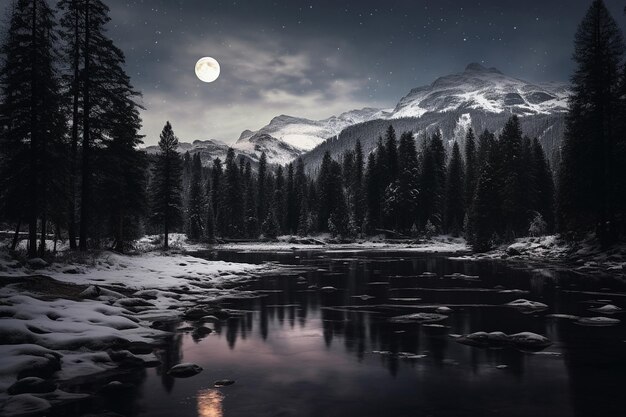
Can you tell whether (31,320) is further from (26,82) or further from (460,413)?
(26,82)

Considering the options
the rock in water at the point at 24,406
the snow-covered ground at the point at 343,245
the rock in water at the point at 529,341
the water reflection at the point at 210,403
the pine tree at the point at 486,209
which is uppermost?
the pine tree at the point at 486,209

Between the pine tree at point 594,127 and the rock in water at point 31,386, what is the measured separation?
37.4 metres

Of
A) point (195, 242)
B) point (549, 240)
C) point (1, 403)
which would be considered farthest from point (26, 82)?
point (195, 242)

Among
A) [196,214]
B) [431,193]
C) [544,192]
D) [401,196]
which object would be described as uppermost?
[431,193]

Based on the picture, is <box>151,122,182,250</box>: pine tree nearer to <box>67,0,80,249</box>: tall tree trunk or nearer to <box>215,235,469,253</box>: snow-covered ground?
<box>215,235,469,253</box>: snow-covered ground

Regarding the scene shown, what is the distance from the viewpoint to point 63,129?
85.0 feet

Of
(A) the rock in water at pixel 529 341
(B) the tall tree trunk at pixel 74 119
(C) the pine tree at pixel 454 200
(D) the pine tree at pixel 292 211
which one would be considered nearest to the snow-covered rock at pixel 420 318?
(A) the rock in water at pixel 529 341

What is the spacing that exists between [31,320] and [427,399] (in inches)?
397

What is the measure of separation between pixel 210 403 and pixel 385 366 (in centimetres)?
426

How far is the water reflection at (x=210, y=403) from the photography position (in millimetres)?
7746

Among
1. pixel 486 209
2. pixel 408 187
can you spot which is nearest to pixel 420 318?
pixel 486 209

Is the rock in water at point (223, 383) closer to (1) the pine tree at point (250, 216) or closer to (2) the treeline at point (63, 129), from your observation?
(2) the treeline at point (63, 129)

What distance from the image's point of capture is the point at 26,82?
24594 millimetres

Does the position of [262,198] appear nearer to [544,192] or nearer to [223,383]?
[544,192]
